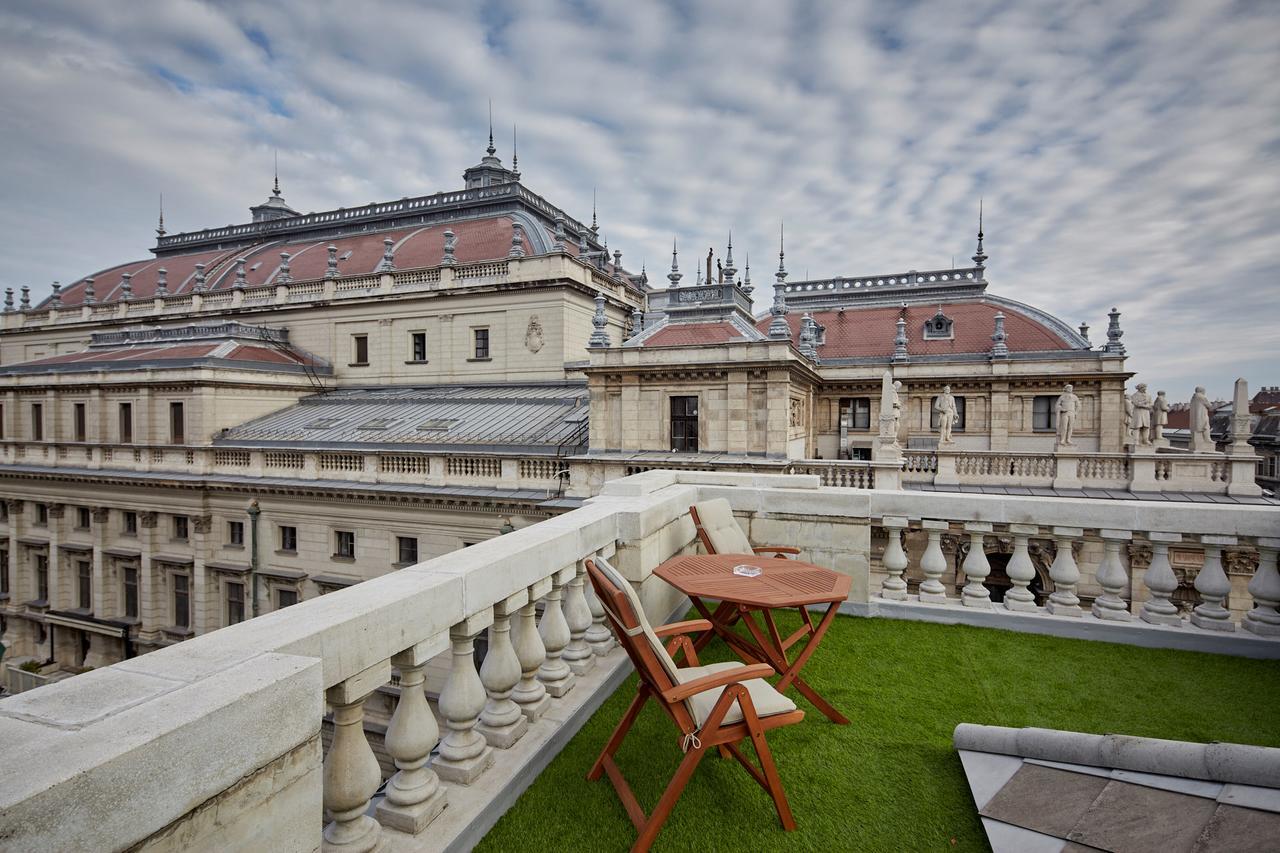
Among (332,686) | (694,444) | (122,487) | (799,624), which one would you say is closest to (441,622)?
(332,686)

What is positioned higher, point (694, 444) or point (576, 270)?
point (576, 270)

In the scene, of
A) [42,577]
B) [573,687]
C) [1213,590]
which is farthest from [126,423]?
[1213,590]

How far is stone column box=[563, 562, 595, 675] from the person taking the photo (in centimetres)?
462

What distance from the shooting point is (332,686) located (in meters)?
2.58

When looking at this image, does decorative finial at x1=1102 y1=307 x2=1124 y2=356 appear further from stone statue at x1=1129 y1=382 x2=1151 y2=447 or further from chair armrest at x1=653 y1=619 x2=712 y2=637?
chair armrest at x1=653 y1=619 x2=712 y2=637

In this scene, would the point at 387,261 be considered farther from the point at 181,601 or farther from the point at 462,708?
the point at 462,708

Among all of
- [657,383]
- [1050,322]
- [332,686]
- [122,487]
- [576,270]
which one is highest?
[576,270]

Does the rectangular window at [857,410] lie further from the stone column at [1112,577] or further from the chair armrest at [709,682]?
the chair armrest at [709,682]

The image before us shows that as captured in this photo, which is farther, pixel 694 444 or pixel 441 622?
pixel 694 444

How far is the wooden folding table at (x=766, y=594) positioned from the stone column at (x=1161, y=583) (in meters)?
3.18

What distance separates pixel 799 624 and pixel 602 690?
2622 mm

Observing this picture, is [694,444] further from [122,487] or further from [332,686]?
[122,487]

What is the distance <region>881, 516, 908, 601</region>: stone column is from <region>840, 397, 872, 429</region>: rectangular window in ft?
72.0

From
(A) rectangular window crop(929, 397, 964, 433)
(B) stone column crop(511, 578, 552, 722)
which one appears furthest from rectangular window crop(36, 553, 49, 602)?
(A) rectangular window crop(929, 397, 964, 433)
